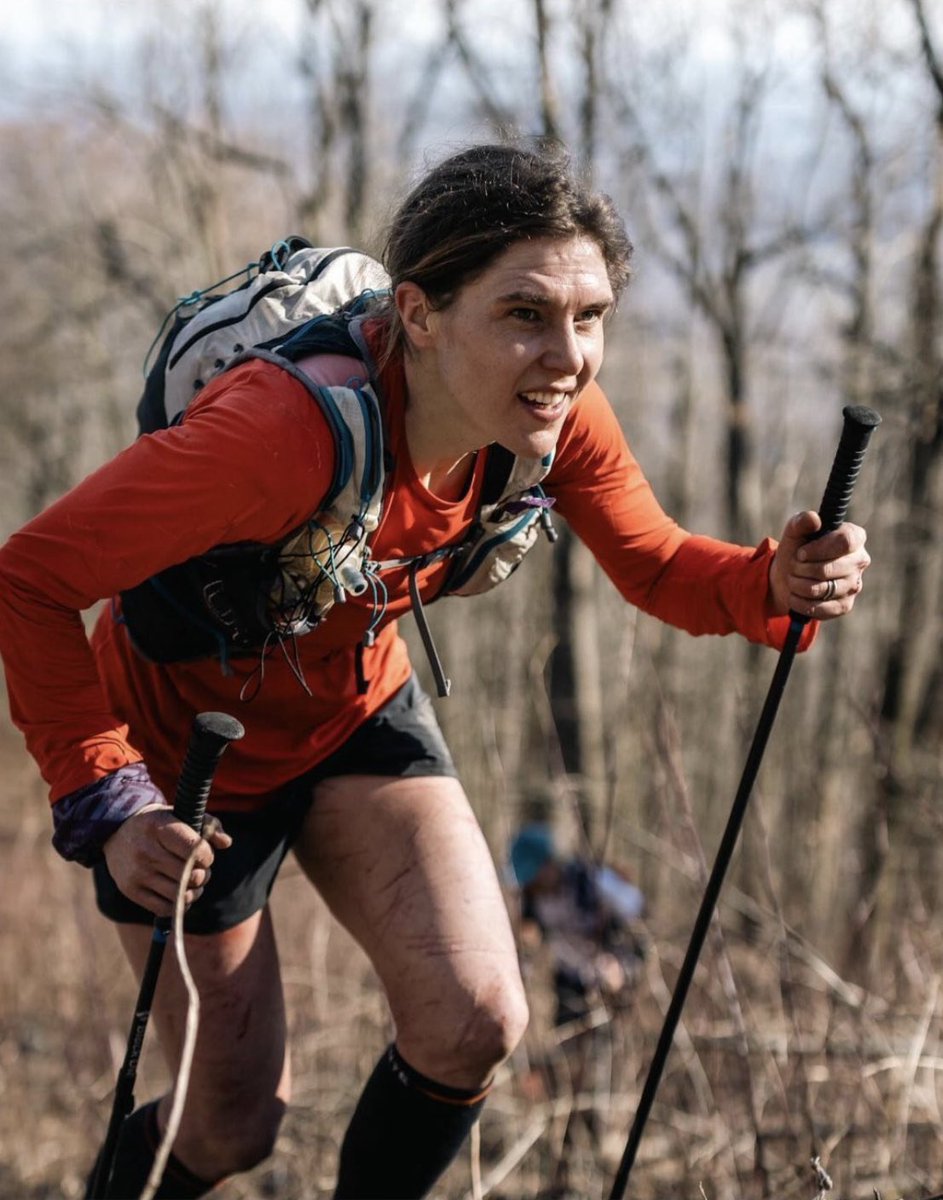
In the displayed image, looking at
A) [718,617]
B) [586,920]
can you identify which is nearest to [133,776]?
[718,617]

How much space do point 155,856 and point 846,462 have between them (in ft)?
4.15

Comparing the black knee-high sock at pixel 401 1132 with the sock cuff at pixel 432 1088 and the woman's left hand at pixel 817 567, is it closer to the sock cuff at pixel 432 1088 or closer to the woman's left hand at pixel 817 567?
the sock cuff at pixel 432 1088

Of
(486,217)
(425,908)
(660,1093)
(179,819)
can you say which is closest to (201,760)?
(179,819)

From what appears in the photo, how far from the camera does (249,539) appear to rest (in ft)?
7.28

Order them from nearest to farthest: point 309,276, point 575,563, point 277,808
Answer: point 309,276
point 277,808
point 575,563

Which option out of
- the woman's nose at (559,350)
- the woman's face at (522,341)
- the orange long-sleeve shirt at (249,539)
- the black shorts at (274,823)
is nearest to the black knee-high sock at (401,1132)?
the black shorts at (274,823)

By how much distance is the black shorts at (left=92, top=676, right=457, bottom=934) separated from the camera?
2602 mm

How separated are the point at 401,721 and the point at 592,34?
5988 mm

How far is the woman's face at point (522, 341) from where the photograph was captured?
2.20 meters

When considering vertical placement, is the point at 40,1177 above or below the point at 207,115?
below

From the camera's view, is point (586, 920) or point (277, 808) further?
point (586, 920)

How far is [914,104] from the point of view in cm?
796

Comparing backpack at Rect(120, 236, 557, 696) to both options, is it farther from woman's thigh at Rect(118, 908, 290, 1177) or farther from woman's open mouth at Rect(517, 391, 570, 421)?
woman's thigh at Rect(118, 908, 290, 1177)

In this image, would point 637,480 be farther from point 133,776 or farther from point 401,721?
point 133,776
